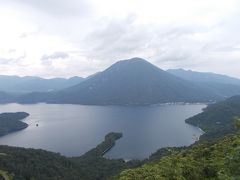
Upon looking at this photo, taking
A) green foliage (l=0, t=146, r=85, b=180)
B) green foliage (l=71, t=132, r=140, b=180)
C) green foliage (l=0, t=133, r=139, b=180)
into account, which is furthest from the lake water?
green foliage (l=0, t=146, r=85, b=180)

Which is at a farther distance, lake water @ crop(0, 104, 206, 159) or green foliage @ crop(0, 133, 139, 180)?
lake water @ crop(0, 104, 206, 159)

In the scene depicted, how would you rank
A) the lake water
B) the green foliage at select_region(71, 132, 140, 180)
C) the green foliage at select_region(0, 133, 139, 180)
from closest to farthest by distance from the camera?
the green foliage at select_region(0, 133, 139, 180)
the green foliage at select_region(71, 132, 140, 180)
the lake water

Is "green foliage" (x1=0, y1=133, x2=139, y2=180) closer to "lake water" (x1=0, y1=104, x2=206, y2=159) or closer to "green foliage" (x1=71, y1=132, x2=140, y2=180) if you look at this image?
"green foliage" (x1=71, y1=132, x2=140, y2=180)

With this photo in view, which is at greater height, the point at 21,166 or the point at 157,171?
the point at 157,171

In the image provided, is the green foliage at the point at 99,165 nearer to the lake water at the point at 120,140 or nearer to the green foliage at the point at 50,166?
the green foliage at the point at 50,166

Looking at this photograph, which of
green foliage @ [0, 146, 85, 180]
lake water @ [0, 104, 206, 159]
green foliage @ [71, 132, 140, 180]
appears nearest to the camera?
green foliage @ [0, 146, 85, 180]

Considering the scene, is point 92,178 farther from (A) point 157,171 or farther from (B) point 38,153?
(A) point 157,171

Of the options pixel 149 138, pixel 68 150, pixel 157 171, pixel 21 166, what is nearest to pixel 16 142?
pixel 68 150

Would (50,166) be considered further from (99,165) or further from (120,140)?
(120,140)

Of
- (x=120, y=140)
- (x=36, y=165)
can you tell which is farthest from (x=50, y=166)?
(x=120, y=140)

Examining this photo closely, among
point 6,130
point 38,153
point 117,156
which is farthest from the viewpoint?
point 6,130

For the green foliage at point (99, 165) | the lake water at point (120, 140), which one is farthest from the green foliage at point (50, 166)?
the lake water at point (120, 140)
